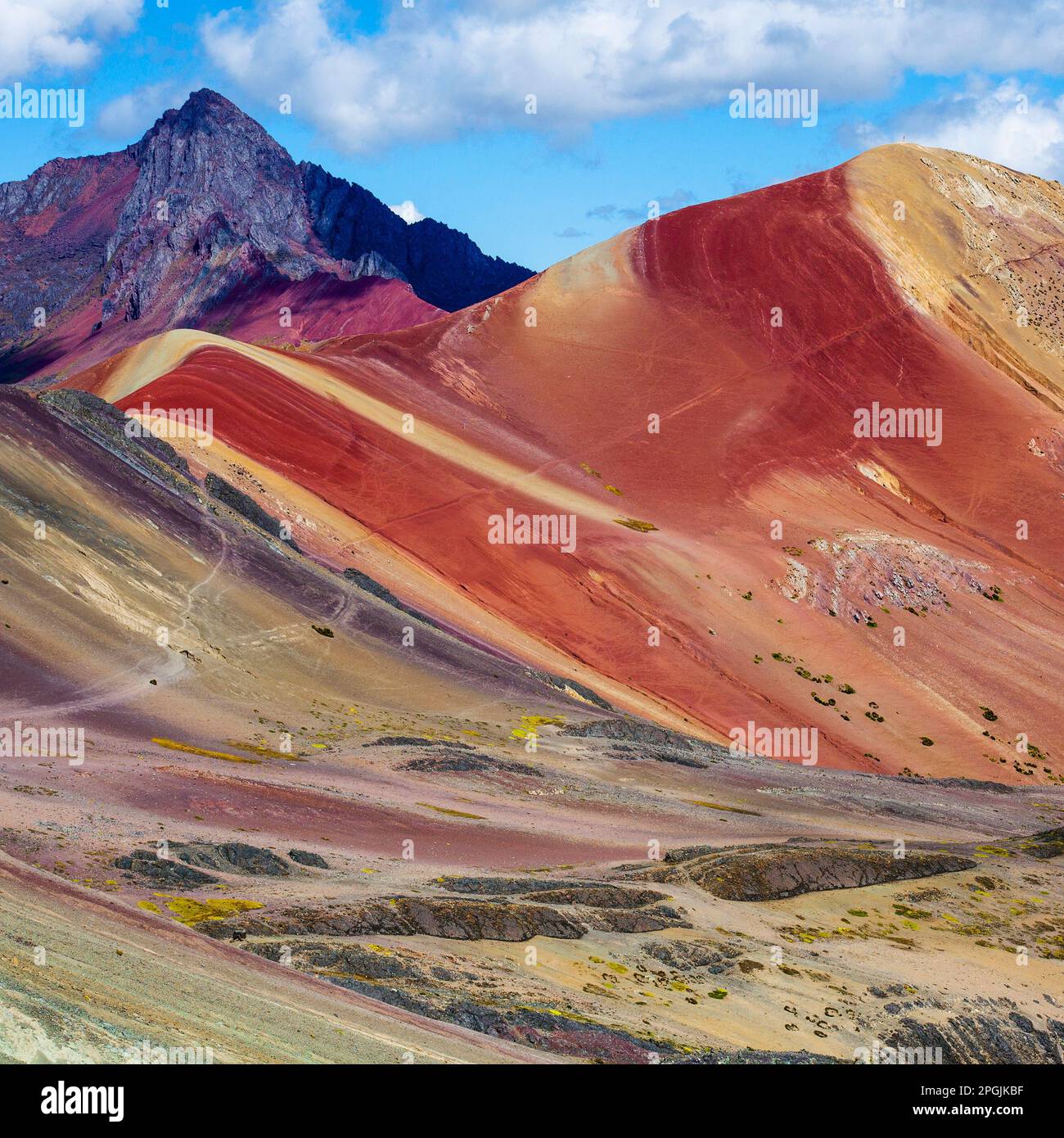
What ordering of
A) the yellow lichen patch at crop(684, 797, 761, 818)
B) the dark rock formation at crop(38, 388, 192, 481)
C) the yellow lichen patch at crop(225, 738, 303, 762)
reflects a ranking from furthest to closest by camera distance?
the dark rock formation at crop(38, 388, 192, 481) → the yellow lichen patch at crop(684, 797, 761, 818) → the yellow lichen patch at crop(225, 738, 303, 762)

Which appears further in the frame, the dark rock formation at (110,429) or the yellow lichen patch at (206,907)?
the dark rock formation at (110,429)

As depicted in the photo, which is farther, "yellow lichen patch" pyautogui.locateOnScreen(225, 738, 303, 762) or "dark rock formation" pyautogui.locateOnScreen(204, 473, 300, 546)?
"dark rock formation" pyautogui.locateOnScreen(204, 473, 300, 546)

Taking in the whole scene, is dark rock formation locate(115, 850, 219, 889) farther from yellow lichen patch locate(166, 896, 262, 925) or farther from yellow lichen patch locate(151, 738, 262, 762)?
yellow lichen patch locate(151, 738, 262, 762)

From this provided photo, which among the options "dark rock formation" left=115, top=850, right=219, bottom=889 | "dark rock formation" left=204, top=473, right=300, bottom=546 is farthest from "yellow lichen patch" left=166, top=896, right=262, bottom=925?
"dark rock formation" left=204, top=473, right=300, bottom=546

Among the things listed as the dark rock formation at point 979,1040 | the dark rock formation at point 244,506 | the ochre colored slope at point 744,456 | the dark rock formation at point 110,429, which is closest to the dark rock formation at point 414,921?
the dark rock formation at point 979,1040

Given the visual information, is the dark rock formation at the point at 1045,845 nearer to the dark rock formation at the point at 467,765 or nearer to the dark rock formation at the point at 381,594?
the dark rock formation at the point at 467,765
